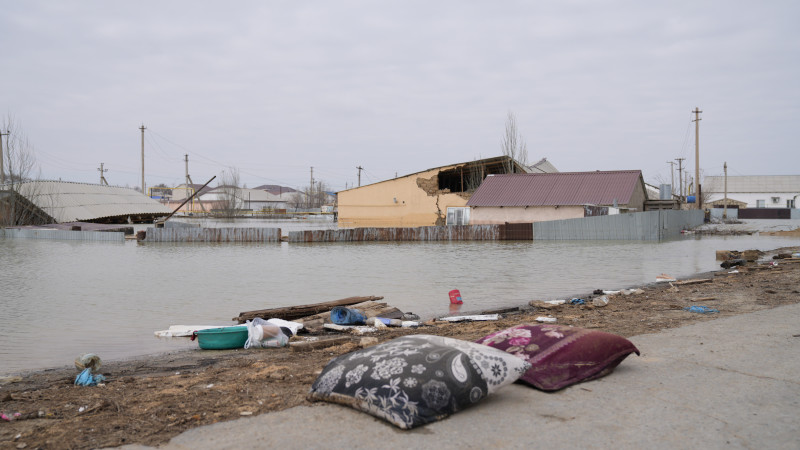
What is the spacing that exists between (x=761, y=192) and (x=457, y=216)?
239ft

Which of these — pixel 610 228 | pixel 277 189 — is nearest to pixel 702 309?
pixel 610 228

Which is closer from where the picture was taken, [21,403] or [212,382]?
[21,403]

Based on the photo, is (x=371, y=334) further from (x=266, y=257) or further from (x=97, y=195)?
(x=97, y=195)

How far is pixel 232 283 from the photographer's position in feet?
50.8

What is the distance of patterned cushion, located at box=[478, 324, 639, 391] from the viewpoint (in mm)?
4398

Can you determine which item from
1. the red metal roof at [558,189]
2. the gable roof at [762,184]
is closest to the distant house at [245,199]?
the red metal roof at [558,189]

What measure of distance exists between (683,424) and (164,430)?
324cm

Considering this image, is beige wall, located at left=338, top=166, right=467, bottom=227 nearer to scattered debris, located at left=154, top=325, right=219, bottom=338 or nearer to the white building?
scattered debris, located at left=154, top=325, right=219, bottom=338

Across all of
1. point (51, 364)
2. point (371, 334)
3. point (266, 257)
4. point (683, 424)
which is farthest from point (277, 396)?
point (266, 257)

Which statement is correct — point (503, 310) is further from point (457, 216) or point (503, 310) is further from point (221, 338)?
point (457, 216)

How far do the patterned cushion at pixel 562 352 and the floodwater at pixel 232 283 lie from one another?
4963 millimetres

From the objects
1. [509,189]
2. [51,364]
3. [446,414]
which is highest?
[509,189]

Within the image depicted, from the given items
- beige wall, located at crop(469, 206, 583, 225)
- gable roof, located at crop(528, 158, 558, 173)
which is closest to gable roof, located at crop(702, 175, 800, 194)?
gable roof, located at crop(528, 158, 558, 173)

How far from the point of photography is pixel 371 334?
7.71 m
